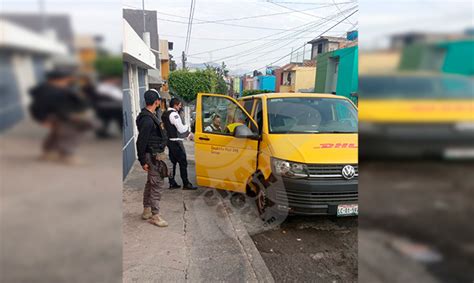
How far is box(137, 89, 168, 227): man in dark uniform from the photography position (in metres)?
3.38

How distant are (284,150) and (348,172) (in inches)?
29.2

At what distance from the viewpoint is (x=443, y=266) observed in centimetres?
90

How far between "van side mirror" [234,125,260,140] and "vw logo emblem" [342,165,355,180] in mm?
1170

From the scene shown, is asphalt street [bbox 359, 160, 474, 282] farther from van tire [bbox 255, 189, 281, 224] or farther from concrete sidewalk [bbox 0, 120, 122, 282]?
van tire [bbox 255, 189, 281, 224]

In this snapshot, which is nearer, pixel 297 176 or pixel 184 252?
pixel 184 252

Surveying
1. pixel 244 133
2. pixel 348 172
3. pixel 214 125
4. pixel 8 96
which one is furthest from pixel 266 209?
pixel 8 96

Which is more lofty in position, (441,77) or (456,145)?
(441,77)

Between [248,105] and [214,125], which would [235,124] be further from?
[248,105]

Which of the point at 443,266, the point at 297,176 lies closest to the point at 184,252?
the point at 297,176

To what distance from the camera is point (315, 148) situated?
11.4ft

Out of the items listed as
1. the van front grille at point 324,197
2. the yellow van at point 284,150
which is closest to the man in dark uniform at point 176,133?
the yellow van at point 284,150

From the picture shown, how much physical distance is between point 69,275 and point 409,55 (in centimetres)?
111

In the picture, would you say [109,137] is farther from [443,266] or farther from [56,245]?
[443,266]

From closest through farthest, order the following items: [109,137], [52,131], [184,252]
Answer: [52,131] < [109,137] < [184,252]
